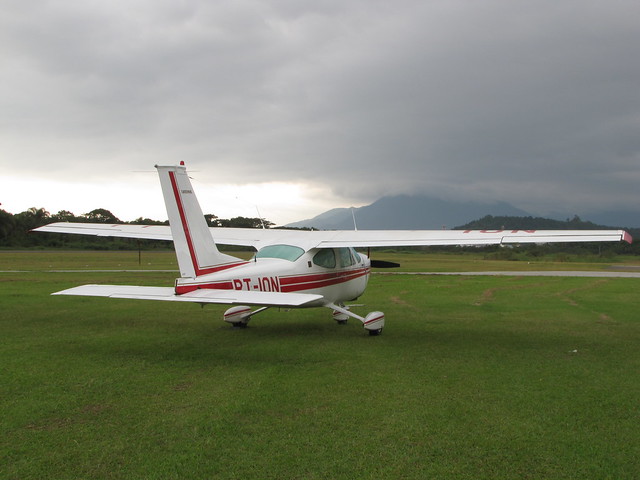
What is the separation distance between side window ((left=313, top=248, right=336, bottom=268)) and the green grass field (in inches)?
54.3

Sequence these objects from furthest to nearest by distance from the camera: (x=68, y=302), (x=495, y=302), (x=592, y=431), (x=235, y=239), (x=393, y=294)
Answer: (x=393, y=294)
(x=495, y=302)
(x=68, y=302)
(x=235, y=239)
(x=592, y=431)

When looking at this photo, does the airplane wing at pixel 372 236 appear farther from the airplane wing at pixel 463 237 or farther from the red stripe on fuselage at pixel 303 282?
the red stripe on fuselage at pixel 303 282

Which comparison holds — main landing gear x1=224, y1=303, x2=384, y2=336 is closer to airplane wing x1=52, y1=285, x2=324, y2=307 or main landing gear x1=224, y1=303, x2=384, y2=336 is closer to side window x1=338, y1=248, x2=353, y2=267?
side window x1=338, y1=248, x2=353, y2=267

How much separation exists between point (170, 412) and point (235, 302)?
7.21 feet

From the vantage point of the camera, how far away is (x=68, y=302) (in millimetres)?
13617

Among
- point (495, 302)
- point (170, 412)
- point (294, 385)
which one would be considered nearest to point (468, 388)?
point (294, 385)

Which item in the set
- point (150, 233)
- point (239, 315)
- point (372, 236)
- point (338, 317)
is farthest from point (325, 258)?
point (150, 233)

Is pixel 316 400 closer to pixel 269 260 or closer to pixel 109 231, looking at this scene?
pixel 269 260

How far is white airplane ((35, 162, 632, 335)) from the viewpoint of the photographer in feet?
24.5

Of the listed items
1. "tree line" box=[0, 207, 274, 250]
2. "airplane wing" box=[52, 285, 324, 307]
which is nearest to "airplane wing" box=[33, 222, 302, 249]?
"airplane wing" box=[52, 285, 324, 307]

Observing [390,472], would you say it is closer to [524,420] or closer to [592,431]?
[524,420]

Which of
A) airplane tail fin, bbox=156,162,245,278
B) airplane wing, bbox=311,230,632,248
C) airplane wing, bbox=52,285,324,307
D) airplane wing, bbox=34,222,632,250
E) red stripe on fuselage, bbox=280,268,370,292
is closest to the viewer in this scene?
airplane wing, bbox=52,285,324,307

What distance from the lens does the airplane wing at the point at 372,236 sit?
869 cm

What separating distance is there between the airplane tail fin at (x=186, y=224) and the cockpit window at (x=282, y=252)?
1189mm
